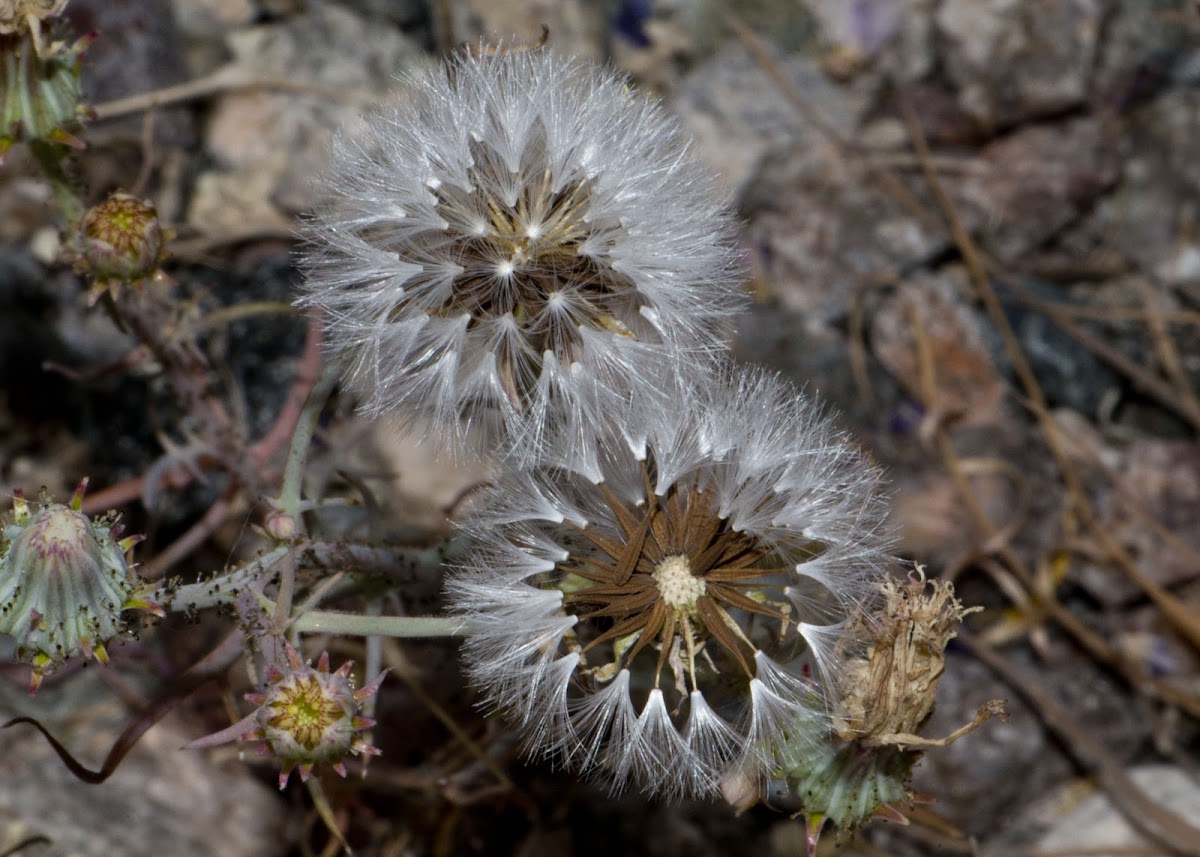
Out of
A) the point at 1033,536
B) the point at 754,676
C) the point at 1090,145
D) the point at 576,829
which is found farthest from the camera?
the point at 1090,145

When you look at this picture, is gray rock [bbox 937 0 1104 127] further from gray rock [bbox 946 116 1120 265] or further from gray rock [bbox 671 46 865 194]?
gray rock [bbox 671 46 865 194]

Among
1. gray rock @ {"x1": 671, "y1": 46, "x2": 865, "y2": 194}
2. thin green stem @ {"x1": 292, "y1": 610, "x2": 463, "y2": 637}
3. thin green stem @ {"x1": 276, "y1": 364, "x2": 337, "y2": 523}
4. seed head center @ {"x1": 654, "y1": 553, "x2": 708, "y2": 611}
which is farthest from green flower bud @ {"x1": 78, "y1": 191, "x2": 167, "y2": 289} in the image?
gray rock @ {"x1": 671, "y1": 46, "x2": 865, "y2": 194}

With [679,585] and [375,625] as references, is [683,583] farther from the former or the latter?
[375,625]

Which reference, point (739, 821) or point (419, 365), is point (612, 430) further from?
point (739, 821)

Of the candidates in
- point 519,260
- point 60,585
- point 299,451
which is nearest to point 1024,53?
point 519,260

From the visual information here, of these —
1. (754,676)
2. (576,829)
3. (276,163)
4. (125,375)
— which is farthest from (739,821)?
(276,163)

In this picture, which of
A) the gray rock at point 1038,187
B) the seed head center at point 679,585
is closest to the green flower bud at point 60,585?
the seed head center at point 679,585

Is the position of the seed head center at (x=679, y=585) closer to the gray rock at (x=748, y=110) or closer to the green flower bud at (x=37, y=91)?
the green flower bud at (x=37, y=91)
